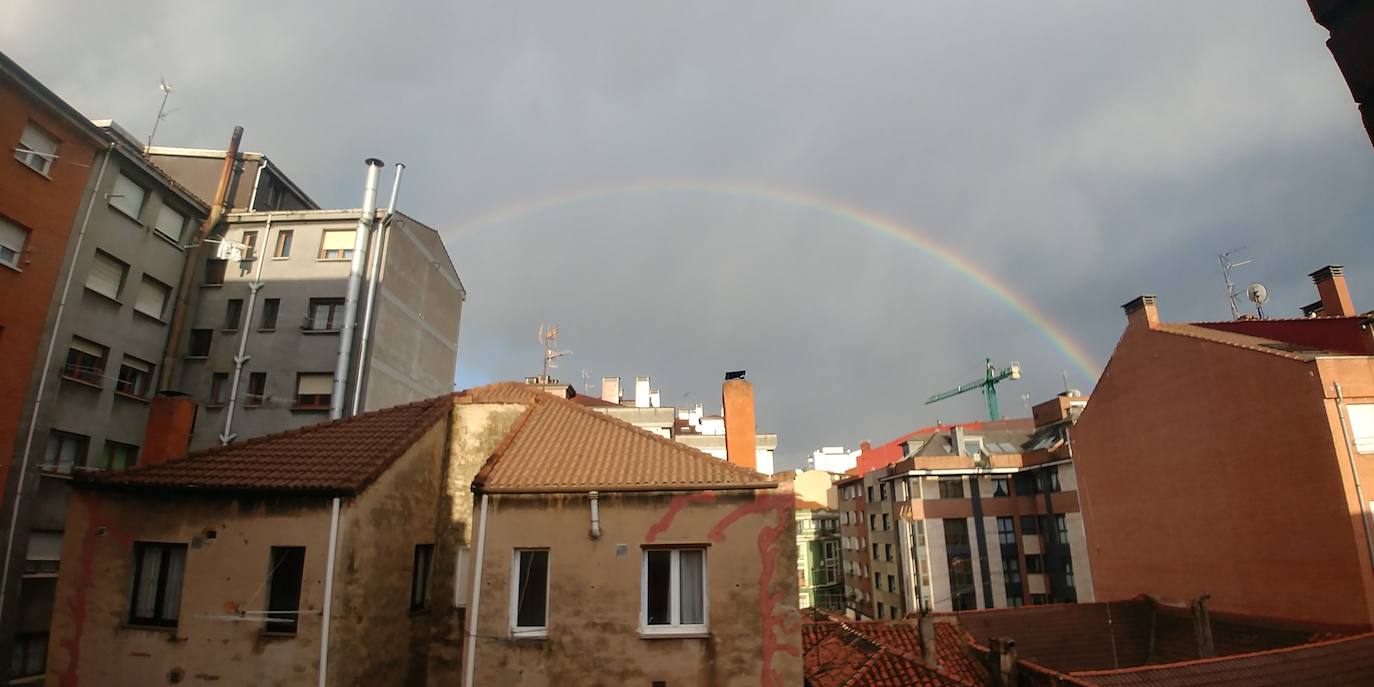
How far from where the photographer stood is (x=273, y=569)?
10.2 metres

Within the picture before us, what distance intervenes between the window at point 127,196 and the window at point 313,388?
26.2ft

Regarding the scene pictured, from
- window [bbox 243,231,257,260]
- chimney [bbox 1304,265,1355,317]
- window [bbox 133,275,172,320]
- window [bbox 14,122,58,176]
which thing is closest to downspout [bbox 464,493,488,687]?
window [bbox 14,122,58,176]

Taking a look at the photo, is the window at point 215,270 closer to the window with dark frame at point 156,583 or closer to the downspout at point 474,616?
the window with dark frame at point 156,583

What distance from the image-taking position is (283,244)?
27828mm

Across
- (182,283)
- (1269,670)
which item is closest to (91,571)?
(182,283)

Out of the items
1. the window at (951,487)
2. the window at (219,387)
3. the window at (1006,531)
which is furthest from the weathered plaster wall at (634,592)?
the window at (1006,531)

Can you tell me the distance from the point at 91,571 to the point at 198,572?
1881mm

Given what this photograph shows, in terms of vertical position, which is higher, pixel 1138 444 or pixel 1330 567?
pixel 1138 444

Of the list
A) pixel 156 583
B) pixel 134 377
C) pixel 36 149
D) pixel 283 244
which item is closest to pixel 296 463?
pixel 156 583

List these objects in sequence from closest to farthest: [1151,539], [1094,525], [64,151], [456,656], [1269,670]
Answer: [456,656], [1269,670], [64,151], [1151,539], [1094,525]

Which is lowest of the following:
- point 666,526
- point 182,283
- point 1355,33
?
point 666,526

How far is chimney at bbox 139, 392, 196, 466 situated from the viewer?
12.6 m

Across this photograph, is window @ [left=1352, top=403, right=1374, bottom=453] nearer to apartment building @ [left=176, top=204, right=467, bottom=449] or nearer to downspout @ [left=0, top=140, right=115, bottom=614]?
apartment building @ [left=176, top=204, right=467, bottom=449]

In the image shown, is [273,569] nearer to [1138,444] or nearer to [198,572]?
[198,572]
